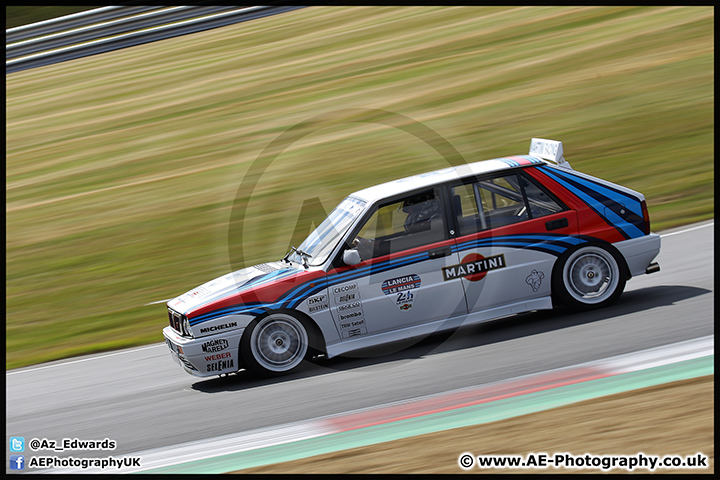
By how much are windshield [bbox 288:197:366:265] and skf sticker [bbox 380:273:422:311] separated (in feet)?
2.24

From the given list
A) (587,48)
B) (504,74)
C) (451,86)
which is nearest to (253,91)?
(451,86)

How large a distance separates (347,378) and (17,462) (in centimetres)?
281

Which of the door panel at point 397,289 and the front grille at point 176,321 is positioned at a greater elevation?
the door panel at point 397,289

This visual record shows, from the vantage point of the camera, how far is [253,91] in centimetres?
1773

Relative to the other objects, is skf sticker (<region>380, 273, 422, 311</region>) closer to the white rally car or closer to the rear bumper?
the white rally car

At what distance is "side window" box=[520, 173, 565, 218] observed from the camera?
22.9 feet

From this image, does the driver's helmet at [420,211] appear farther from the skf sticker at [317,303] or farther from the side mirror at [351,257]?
the skf sticker at [317,303]

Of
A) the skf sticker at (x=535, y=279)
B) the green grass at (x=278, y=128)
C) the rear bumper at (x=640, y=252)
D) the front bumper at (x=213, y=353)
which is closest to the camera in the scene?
the front bumper at (x=213, y=353)

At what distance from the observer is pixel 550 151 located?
750 cm

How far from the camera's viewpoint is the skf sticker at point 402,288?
667 cm

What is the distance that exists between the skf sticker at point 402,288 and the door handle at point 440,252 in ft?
0.82

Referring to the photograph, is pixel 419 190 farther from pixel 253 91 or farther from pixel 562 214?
pixel 253 91

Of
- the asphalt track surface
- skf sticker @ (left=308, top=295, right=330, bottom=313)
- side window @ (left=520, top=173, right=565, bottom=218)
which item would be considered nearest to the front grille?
the asphalt track surface

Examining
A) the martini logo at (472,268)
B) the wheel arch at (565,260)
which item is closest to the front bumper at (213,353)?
the martini logo at (472,268)
